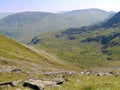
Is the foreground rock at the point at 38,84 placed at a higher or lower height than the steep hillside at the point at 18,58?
higher

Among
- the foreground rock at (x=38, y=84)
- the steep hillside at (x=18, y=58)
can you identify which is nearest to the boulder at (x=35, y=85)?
the foreground rock at (x=38, y=84)

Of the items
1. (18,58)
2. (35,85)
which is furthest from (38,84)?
(18,58)

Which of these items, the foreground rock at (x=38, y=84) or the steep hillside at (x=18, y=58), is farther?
the steep hillside at (x=18, y=58)

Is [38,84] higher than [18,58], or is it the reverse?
[38,84]

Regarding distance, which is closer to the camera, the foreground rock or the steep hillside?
the foreground rock

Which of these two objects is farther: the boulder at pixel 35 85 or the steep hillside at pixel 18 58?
the steep hillside at pixel 18 58

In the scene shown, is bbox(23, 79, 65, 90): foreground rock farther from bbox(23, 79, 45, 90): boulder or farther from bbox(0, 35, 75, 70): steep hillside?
bbox(0, 35, 75, 70): steep hillside

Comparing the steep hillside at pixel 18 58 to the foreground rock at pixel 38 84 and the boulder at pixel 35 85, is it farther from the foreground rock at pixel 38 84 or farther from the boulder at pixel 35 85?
the boulder at pixel 35 85

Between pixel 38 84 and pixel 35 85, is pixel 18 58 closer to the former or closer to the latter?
pixel 38 84

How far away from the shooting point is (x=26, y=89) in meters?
29.7

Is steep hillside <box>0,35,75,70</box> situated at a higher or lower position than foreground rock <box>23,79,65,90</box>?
lower

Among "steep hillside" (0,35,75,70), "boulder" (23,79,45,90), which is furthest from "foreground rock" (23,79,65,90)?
"steep hillside" (0,35,75,70)

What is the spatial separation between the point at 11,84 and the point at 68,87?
21.5 ft

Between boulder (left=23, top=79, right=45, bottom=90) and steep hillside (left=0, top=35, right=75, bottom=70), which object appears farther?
steep hillside (left=0, top=35, right=75, bottom=70)
